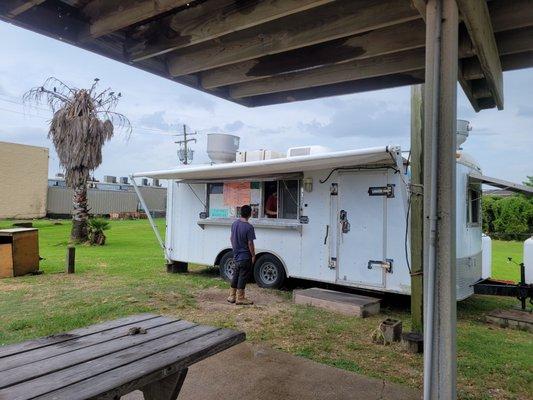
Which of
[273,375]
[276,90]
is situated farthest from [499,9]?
[273,375]

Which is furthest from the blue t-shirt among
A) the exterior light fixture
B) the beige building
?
the beige building

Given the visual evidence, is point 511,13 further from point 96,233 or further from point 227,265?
point 96,233

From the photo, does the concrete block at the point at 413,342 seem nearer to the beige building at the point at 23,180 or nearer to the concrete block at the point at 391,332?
the concrete block at the point at 391,332

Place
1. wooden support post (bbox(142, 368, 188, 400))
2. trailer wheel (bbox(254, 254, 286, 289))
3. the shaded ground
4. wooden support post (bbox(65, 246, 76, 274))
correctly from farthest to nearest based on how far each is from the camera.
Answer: wooden support post (bbox(65, 246, 76, 274)) < trailer wheel (bbox(254, 254, 286, 289)) < the shaded ground < wooden support post (bbox(142, 368, 188, 400))

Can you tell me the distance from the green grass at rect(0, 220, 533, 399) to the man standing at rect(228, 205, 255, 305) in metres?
0.33

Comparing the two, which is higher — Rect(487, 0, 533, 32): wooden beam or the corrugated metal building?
Rect(487, 0, 533, 32): wooden beam

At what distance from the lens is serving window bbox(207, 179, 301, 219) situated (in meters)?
8.11

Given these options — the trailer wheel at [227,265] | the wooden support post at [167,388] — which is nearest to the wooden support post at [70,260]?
the trailer wheel at [227,265]

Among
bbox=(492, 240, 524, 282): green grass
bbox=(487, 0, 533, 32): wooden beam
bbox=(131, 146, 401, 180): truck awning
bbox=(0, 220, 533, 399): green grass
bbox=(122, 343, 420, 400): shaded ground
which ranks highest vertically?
bbox=(487, 0, 533, 32): wooden beam

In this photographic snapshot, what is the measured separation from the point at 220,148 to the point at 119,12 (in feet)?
18.6

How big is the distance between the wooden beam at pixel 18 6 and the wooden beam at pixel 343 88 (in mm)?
2435

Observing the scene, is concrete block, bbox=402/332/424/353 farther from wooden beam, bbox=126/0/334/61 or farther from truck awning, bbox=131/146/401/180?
wooden beam, bbox=126/0/334/61

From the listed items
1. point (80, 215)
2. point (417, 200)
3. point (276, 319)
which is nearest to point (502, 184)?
point (417, 200)

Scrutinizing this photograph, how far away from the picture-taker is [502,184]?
21.2ft
